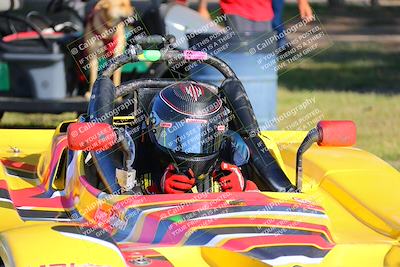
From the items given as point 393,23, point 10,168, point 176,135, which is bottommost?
point 393,23

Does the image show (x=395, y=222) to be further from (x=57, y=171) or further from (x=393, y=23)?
(x=393, y=23)

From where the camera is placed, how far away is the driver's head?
4914mm

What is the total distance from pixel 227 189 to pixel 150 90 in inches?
32.2

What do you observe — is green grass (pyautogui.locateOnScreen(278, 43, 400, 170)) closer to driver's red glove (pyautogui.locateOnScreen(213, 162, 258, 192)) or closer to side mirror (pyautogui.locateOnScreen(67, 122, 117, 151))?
driver's red glove (pyautogui.locateOnScreen(213, 162, 258, 192))

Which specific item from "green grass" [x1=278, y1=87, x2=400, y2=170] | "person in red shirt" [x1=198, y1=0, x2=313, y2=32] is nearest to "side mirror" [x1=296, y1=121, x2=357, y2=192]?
"green grass" [x1=278, y1=87, x2=400, y2=170]

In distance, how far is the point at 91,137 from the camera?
4.65 meters

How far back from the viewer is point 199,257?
4258 mm

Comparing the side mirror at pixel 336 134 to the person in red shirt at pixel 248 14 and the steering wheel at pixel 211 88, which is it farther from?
the person in red shirt at pixel 248 14

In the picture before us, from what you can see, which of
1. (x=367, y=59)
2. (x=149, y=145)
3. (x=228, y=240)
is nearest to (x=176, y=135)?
(x=149, y=145)

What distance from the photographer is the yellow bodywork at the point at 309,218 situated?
4145mm

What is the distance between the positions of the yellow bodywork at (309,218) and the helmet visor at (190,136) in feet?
1.20

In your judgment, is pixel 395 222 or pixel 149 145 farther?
pixel 149 145

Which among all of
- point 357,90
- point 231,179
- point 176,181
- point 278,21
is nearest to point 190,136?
point 176,181

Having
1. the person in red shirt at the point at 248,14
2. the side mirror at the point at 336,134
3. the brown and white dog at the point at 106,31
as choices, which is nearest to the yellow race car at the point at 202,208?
the side mirror at the point at 336,134
